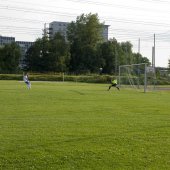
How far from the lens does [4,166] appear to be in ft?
26.6

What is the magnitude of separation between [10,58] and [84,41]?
66.4 feet

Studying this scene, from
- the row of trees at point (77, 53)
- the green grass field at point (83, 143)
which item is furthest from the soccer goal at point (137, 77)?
the row of trees at point (77, 53)

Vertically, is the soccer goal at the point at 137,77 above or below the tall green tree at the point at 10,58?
below

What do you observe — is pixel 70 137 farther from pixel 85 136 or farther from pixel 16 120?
pixel 16 120

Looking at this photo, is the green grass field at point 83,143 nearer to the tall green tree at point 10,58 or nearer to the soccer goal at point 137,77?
the soccer goal at point 137,77

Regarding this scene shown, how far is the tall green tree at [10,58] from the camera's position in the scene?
333 ft

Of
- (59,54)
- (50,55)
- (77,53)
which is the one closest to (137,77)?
(59,54)

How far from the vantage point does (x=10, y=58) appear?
103 metres

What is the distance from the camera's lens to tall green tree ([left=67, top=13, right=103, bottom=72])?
10894cm

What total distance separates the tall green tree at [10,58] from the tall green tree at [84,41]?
48.1 feet

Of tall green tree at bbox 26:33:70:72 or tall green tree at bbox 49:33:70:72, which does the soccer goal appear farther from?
tall green tree at bbox 26:33:70:72

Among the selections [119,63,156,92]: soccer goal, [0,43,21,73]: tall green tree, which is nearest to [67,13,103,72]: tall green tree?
A: [0,43,21,73]: tall green tree

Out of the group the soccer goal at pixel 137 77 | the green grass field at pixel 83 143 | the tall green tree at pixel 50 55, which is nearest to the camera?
the green grass field at pixel 83 143

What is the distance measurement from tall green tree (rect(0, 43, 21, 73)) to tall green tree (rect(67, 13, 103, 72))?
14.7 m
